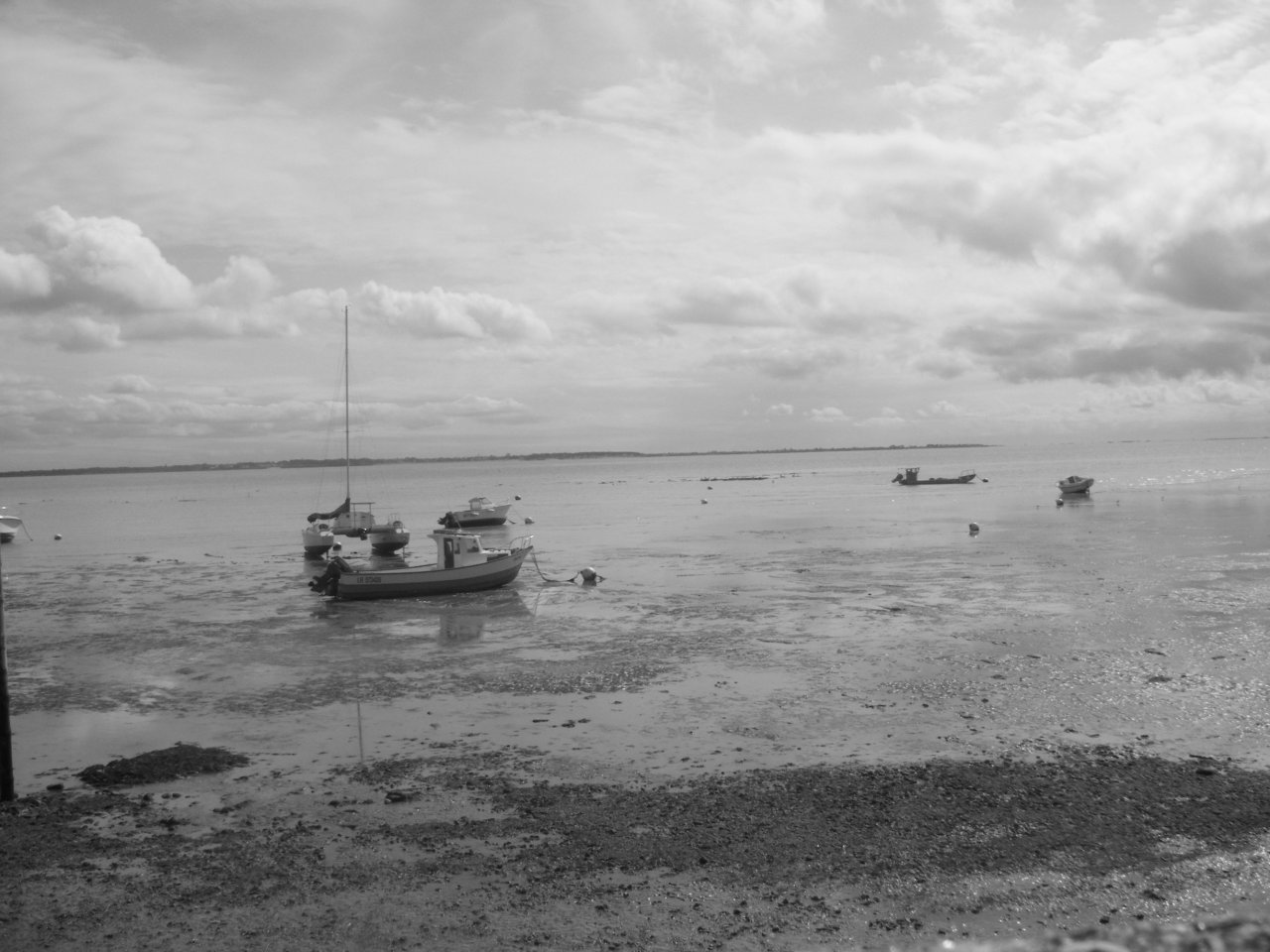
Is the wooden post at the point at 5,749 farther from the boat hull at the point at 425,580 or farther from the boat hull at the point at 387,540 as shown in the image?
the boat hull at the point at 387,540

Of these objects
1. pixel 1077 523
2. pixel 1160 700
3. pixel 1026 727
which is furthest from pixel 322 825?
pixel 1077 523

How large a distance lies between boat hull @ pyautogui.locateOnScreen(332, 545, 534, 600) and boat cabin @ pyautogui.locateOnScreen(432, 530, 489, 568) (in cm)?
41

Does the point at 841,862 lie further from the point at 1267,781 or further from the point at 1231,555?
the point at 1231,555

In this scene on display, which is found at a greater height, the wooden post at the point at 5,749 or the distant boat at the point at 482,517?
the wooden post at the point at 5,749

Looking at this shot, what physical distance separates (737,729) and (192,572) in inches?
1493

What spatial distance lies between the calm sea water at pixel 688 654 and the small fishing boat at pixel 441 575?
0.73 metres

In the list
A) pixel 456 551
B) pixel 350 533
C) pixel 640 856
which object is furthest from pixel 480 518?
pixel 640 856

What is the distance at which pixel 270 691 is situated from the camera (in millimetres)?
21297

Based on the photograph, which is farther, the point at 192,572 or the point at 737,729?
the point at 192,572

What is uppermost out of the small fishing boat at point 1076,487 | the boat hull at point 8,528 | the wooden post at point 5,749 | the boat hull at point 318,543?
the small fishing boat at point 1076,487

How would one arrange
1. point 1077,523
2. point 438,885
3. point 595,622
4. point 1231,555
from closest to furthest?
1. point 438,885
2. point 595,622
3. point 1231,555
4. point 1077,523

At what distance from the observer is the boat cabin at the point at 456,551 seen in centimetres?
3644

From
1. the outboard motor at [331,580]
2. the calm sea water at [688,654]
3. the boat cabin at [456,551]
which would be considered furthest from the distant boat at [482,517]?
the outboard motor at [331,580]

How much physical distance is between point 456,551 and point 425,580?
6.05 feet
